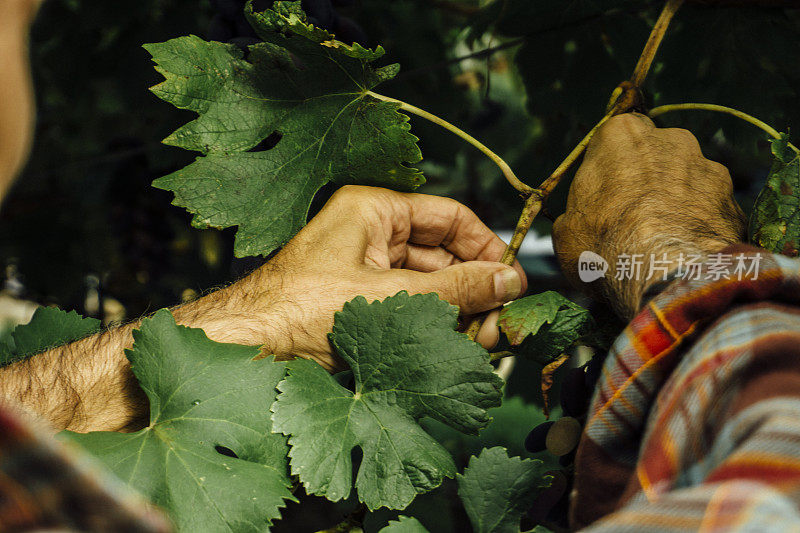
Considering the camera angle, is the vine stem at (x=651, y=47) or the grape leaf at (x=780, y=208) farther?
the vine stem at (x=651, y=47)

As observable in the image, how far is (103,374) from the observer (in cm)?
83

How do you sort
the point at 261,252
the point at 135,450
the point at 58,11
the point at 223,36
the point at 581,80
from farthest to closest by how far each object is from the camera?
the point at 58,11 → the point at 581,80 → the point at 223,36 → the point at 261,252 → the point at 135,450

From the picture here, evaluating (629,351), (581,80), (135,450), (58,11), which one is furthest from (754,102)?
(58,11)

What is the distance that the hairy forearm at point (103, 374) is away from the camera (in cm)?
82

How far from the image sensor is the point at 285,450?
714 mm

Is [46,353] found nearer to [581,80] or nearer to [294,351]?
[294,351]

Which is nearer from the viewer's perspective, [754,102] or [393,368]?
[393,368]

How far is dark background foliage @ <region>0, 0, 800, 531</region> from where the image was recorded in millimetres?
1184

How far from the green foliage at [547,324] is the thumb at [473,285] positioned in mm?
56

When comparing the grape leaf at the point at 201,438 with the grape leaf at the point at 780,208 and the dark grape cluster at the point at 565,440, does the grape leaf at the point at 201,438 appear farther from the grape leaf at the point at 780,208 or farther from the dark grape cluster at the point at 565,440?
the grape leaf at the point at 780,208

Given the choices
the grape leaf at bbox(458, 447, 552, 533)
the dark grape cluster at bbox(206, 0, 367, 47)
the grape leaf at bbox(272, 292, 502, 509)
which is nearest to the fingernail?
the grape leaf at bbox(272, 292, 502, 509)

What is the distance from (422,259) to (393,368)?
0.29 m

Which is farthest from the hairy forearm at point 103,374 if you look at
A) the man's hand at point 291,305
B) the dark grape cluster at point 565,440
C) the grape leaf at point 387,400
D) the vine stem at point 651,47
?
the vine stem at point 651,47

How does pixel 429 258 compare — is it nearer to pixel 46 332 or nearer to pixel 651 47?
pixel 651 47
